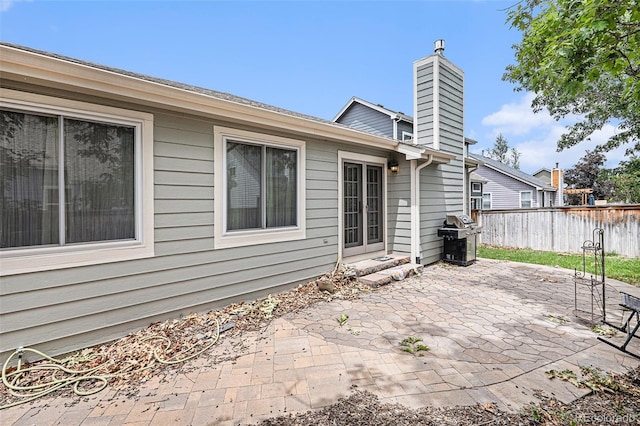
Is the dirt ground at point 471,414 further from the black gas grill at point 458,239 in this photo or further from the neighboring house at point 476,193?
the neighboring house at point 476,193

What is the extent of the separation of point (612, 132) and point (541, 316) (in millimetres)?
10385

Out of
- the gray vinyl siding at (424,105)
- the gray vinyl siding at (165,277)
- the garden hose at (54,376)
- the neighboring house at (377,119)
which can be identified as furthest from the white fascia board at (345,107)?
the garden hose at (54,376)

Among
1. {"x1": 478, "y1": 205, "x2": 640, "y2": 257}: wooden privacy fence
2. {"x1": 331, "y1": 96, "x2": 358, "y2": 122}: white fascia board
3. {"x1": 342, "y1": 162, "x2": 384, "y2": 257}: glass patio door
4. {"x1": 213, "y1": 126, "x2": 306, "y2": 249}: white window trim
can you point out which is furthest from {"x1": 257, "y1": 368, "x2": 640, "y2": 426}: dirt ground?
{"x1": 331, "y1": 96, "x2": 358, "y2": 122}: white fascia board

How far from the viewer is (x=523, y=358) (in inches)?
112

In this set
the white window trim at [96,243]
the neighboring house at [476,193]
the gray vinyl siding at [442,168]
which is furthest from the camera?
the neighboring house at [476,193]

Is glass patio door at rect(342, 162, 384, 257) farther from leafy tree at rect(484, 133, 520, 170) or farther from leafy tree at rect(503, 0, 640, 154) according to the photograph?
leafy tree at rect(484, 133, 520, 170)

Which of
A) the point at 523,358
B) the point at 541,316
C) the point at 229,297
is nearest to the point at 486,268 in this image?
the point at 541,316

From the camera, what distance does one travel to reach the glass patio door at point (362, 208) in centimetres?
603

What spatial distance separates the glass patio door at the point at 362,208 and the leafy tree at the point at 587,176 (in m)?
25.6

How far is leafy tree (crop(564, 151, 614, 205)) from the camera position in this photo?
24.1 m

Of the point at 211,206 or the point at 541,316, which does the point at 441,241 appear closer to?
the point at 541,316

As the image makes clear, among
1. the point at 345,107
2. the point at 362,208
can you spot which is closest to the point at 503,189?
the point at 345,107

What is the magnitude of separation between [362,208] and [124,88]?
14.9ft

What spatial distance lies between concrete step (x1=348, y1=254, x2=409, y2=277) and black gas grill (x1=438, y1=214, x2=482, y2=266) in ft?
4.57
